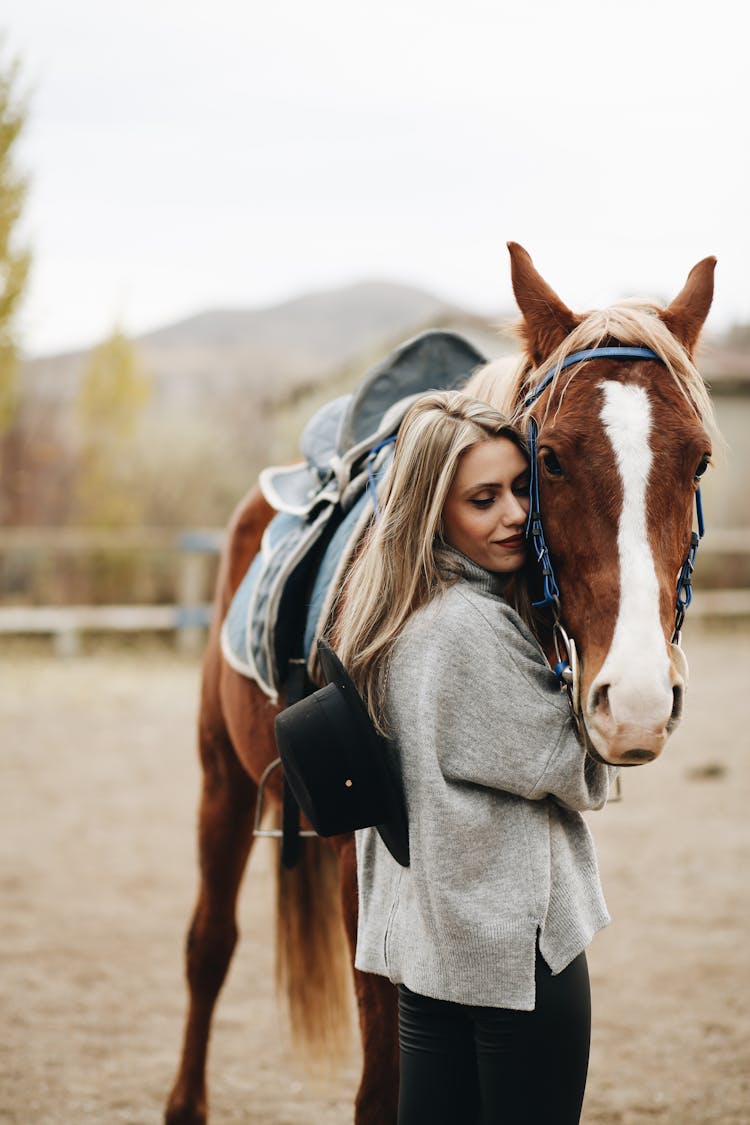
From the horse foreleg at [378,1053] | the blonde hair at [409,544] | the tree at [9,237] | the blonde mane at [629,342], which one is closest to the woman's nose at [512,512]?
the blonde hair at [409,544]

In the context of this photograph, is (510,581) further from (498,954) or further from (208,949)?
(208,949)

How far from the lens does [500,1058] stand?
5.32ft

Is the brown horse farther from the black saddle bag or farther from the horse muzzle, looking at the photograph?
the black saddle bag

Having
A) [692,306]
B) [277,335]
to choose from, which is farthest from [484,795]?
[277,335]

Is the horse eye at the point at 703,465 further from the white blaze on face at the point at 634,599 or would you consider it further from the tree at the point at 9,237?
the tree at the point at 9,237

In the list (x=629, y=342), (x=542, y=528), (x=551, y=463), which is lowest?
(x=542, y=528)

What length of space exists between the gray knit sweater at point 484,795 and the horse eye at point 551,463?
0.86 ft

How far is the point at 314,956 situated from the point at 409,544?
72.6 inches

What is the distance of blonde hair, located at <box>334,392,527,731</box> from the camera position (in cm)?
168

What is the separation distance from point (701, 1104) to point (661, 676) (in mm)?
2139

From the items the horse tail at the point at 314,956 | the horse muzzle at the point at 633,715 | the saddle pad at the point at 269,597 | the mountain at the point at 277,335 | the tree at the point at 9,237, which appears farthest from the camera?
the mountain at the point at 277,335

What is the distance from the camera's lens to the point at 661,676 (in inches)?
59.2

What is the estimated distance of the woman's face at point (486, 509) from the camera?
5.64 ft

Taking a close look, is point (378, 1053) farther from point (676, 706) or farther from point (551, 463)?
point (551, 463)
